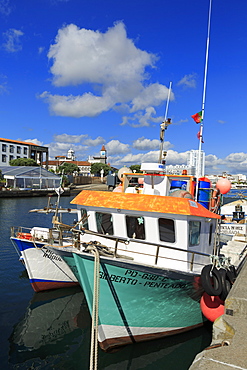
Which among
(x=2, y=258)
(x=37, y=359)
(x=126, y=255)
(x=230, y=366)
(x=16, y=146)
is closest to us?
(x=230, y=366)

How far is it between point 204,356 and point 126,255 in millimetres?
4498

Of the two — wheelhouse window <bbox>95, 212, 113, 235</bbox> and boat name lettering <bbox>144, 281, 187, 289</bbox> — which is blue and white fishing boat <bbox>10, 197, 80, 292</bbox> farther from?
boat name lettering <bbox>144, 281, 187, 289</bbox>

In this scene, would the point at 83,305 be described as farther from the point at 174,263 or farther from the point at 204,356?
the point at 204,356

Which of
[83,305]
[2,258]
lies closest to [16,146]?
[2,258]

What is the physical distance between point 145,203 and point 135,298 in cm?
269

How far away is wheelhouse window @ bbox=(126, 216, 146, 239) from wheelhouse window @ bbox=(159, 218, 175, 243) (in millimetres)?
560

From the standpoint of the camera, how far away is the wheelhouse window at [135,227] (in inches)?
354

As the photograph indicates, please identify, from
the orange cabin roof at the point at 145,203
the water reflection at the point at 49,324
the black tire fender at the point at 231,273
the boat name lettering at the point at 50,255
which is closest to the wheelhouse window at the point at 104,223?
the orange cabin roof at the point at 145,203

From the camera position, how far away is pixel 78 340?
9.20 meters

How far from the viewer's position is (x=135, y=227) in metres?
9.10

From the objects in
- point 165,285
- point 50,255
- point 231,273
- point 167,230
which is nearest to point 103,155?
point 50,255

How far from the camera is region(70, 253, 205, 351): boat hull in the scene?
7.68 metres

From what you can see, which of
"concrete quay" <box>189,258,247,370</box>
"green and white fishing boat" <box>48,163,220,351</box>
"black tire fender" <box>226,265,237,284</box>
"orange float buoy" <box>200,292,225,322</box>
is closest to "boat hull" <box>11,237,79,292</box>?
"green and white fishing boat" <box>48,163,220,351</box>

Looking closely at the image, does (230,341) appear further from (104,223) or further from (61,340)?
(61,340)
